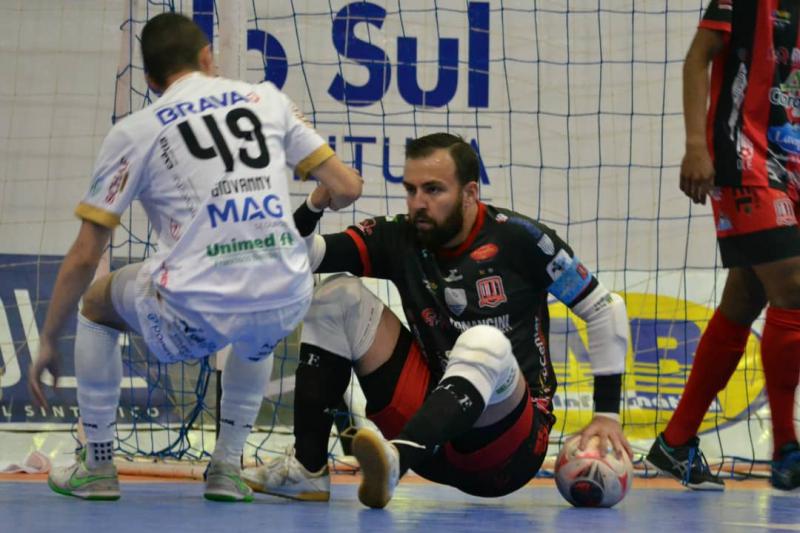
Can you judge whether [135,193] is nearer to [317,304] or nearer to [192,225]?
[192,225]

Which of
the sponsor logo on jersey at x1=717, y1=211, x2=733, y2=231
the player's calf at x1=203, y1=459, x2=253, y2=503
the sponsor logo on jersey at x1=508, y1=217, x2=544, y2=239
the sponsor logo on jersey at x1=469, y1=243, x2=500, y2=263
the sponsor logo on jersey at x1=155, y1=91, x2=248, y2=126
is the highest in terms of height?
the sponsor logo on jersey at x1=155, y1=91, x2=248, y2=126

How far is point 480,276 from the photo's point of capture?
148 inches

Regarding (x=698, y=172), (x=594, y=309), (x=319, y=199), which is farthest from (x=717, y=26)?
(x=319, y=199)

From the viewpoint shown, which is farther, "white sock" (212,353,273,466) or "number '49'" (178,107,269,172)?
"white sock" (212,353,273,466)

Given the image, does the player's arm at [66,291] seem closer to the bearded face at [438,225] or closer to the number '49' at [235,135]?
the number '49' at [235,135]

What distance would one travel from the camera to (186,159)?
10.4 ft

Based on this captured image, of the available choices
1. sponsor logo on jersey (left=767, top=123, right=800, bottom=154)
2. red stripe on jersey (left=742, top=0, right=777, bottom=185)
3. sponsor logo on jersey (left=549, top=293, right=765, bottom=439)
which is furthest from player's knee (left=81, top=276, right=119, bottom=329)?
sponsor logo on jersey (left=549, top=293, right=765, bottom=439)

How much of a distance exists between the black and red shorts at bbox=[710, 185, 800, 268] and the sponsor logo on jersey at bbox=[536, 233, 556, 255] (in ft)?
2.64

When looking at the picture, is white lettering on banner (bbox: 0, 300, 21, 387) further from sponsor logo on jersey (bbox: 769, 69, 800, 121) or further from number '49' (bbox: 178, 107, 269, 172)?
sponsor logo on jersey (bbox: 769, 69, 800, 121)

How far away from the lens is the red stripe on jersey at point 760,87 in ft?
13.9

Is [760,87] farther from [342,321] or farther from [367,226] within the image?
[342,321]

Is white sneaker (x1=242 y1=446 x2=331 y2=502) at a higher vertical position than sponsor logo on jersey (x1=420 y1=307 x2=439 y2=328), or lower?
lower

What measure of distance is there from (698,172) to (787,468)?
104cm

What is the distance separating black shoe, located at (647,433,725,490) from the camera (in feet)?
14.8
